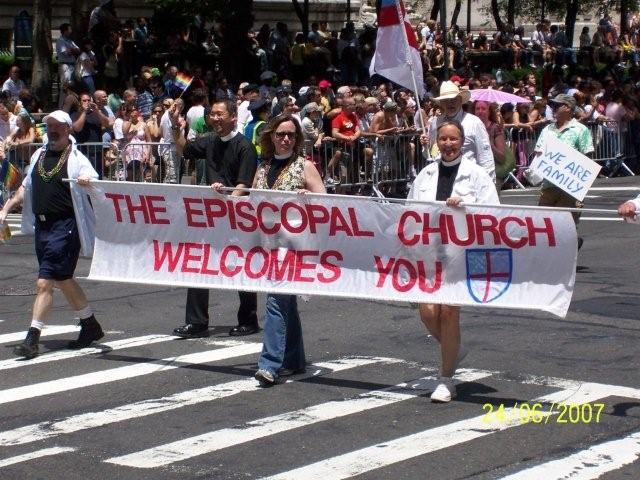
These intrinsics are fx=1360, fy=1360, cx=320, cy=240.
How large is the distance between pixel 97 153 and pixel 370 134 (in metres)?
4.34

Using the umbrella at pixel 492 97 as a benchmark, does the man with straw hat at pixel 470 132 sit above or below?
below

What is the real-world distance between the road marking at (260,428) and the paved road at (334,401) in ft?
0.05

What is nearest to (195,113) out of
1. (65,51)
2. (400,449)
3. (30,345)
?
(65,51)

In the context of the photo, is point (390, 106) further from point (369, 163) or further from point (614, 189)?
point (614, 189)

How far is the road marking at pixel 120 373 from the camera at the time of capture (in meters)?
9.08

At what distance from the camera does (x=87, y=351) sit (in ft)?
34.2

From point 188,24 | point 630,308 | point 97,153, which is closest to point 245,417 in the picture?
point 630,308

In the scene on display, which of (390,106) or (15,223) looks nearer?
(15,223)

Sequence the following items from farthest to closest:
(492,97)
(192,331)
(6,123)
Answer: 1. (492,97)
2. (6,123)
3. (192,331)

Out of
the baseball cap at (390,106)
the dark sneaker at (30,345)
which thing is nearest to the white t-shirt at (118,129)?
the baseball cap at (390,106)

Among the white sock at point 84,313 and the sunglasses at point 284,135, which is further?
the white sock at point 84,313

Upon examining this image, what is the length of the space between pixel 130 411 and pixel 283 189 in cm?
188

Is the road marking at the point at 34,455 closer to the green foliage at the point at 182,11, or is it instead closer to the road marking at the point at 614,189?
the road marking at the point at 614,189

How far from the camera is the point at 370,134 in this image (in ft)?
70.5
